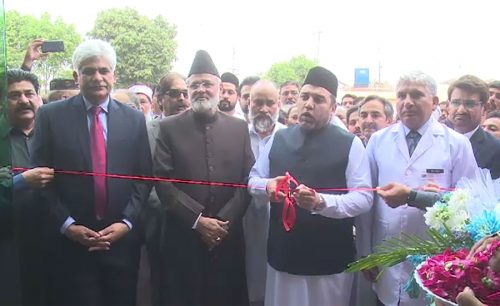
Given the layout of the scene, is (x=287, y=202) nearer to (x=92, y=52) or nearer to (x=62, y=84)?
(x=92, y=52)

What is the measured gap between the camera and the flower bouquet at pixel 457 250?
164 cm

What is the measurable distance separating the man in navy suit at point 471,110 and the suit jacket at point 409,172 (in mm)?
446

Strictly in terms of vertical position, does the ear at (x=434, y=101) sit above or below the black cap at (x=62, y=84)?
below

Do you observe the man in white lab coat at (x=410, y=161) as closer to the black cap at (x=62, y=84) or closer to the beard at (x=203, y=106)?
the beard at (x=203, y=106)

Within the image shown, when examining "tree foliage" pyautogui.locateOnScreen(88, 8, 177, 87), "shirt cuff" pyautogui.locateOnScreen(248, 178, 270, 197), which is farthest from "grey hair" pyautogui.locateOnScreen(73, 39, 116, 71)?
"tree foliage" pyautogui.locateOnScreen(88, 8, 177, 87)

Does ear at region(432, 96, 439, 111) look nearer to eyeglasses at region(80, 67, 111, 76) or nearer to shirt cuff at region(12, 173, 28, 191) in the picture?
eyeglasses at region(80, 67, 111, 76)

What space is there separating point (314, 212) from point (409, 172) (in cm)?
62

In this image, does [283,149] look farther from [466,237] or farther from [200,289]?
[466,237]

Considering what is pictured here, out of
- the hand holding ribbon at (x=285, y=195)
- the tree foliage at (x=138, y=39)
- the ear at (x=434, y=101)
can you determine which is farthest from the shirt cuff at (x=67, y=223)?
the tree foliage at (x=138, y=39)

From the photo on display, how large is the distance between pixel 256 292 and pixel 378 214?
3.24ft

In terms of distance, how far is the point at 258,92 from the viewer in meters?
3.95

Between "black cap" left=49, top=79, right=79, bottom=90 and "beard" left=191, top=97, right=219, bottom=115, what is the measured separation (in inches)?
59.9

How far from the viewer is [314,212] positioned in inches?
121

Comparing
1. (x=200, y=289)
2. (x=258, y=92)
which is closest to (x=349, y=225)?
(x=200, y=289)
